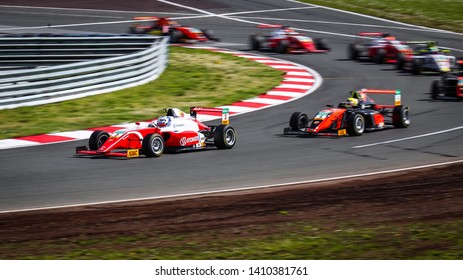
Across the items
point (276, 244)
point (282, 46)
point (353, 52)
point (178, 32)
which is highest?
point (178, 32)

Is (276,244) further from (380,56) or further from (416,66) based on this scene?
(380,56)

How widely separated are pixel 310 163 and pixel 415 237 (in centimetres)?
547

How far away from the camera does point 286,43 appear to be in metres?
31.0

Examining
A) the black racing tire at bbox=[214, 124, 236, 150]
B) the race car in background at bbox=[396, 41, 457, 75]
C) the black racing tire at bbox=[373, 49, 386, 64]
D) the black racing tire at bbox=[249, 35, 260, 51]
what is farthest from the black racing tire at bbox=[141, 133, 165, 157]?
the black racing tire at bbox=[249, 35, 260, 51]

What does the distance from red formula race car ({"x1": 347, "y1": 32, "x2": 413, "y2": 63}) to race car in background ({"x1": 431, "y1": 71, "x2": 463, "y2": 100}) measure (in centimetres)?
534

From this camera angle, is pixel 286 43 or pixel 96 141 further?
pixel 286 43

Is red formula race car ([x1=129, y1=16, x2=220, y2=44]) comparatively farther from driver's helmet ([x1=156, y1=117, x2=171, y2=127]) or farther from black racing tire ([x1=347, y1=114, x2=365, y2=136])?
driver's helmet ([x1=156, y1=117, x2=171, y2=127])

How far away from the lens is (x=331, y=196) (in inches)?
475

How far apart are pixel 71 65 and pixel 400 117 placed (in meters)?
8.26

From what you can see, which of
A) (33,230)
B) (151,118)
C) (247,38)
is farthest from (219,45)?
(33,230)

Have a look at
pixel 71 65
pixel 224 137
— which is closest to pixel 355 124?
pixel 224 137

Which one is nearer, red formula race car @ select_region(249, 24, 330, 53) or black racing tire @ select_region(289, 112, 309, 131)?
black racing tire @ select_region(289, 112, 309, 131)

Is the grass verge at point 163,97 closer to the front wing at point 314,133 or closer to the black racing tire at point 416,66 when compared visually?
the front wing at point 314,133

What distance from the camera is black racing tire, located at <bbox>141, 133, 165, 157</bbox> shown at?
49.9ft
